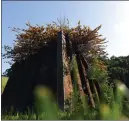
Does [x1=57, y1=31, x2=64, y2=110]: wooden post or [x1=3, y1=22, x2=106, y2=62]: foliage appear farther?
[x1=3, y1=22, x2=106, y2=62]: foliage

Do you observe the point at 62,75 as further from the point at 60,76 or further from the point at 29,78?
the point at 29,78

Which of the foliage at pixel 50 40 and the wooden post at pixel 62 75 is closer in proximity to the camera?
the wooden post at pixel 62 75

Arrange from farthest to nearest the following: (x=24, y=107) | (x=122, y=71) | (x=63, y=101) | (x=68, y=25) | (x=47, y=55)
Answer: (x=122, y=71), (x=68, y=25), (x=47, y=55), (x=24, y=107), (x=63, y=101)

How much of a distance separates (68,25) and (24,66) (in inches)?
30.1

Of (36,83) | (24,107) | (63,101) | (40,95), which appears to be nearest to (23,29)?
(36,83)

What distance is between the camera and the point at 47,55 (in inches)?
119

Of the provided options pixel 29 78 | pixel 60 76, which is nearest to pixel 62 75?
pixel 60 76

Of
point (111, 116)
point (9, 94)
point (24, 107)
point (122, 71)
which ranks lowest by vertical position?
point (111, 116)

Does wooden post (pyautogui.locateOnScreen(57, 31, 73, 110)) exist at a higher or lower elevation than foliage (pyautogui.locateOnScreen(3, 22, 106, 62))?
lower

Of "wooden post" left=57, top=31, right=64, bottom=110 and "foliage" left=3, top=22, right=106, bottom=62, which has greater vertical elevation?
"foliage" left=3, top=22, right=106, bottom=62

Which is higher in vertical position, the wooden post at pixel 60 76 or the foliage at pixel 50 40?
the foliage at pixel 50 40

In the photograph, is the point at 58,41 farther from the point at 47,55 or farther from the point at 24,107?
the point at 24,107

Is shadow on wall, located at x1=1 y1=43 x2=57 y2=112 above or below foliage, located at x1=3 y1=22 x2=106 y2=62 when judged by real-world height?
below

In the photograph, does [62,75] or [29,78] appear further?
[29,78]
